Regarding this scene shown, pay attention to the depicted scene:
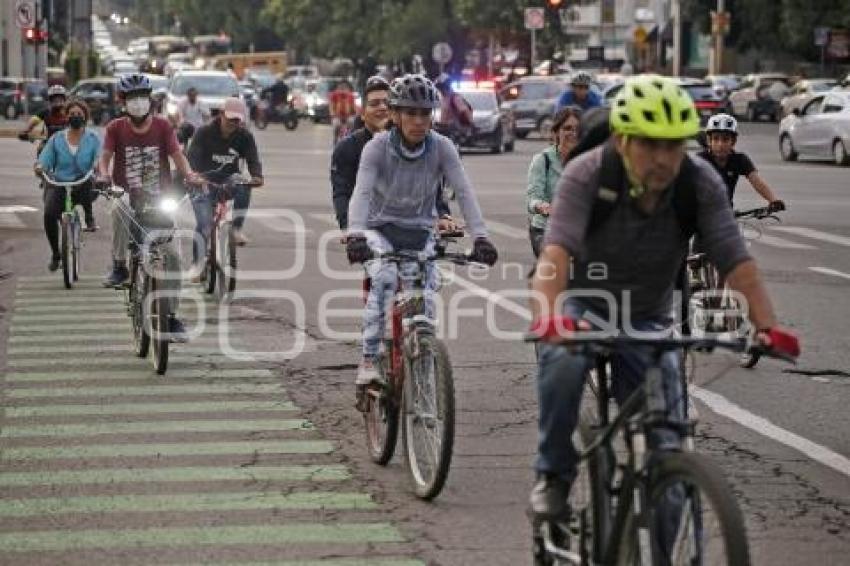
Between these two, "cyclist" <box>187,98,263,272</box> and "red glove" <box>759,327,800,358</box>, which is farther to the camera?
"cyclist" <box>187,98,263,272</box>

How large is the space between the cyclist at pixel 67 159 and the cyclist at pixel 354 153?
21.2ft

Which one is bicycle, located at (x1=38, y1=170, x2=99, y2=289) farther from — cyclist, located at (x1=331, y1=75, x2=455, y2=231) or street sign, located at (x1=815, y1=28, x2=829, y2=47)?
street sign, located at (x1=815, y1=28, x2=829, y2=47)

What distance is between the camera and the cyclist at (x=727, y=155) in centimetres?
1261

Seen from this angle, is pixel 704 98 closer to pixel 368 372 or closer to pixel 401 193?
pixel 401 193

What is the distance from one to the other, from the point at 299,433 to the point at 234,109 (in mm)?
7162

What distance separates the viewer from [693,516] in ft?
18.2

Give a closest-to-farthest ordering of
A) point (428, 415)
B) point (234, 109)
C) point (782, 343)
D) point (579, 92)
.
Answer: point (782, 343) → point (428, 415) → point (234, 109) → point (579, 92)

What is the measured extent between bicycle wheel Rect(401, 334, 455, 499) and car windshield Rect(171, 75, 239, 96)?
39885mm

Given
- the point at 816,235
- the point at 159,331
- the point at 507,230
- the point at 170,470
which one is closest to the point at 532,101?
the point at 507,230

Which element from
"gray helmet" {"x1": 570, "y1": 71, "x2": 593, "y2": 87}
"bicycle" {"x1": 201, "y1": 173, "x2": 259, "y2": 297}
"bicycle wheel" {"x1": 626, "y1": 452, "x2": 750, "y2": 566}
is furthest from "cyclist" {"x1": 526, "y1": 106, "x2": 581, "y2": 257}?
"gray helmet" {"x1": 570, "y1": 71, "x2": 593, "y2": 87}

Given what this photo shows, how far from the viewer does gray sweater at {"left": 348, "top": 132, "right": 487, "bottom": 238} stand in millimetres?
9242

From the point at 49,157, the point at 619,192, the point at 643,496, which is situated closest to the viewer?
the point at 643,496

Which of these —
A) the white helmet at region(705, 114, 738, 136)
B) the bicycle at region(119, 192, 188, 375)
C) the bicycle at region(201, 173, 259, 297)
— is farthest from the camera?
the bicycle at region(201, 173, 259, 297)

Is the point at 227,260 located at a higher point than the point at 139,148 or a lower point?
lower
